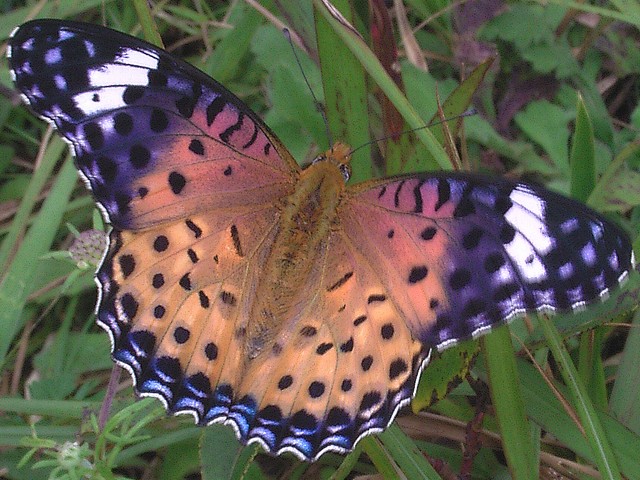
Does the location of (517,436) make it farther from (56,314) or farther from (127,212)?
(56,314)

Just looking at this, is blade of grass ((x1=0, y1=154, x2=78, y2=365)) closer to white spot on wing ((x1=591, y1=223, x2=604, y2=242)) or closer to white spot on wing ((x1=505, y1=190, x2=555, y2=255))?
white spot on wing ((x1=505, y1=190, x2=555, y2=255))

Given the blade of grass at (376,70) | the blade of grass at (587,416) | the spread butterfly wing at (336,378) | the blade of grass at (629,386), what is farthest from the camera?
the blade of grass at (629,386)

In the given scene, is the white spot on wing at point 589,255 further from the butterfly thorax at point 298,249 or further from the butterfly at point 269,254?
Answer: the butterfly thorax at point 298,249

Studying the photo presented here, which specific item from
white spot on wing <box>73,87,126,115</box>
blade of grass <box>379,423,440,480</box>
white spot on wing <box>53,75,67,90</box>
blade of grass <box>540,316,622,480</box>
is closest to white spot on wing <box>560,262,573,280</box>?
blade of grass <box>540,316,622,480</box>

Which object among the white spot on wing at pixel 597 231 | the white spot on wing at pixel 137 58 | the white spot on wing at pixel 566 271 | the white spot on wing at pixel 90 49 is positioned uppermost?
the white spot on wing at pixel 90 49

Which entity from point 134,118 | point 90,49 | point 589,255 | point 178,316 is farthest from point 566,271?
point 90,49

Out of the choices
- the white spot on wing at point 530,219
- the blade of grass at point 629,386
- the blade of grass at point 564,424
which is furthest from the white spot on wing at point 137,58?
the blade of grass at point 629,386

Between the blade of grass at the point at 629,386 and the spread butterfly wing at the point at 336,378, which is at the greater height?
the spread butterfly wing at the point at 336,378
